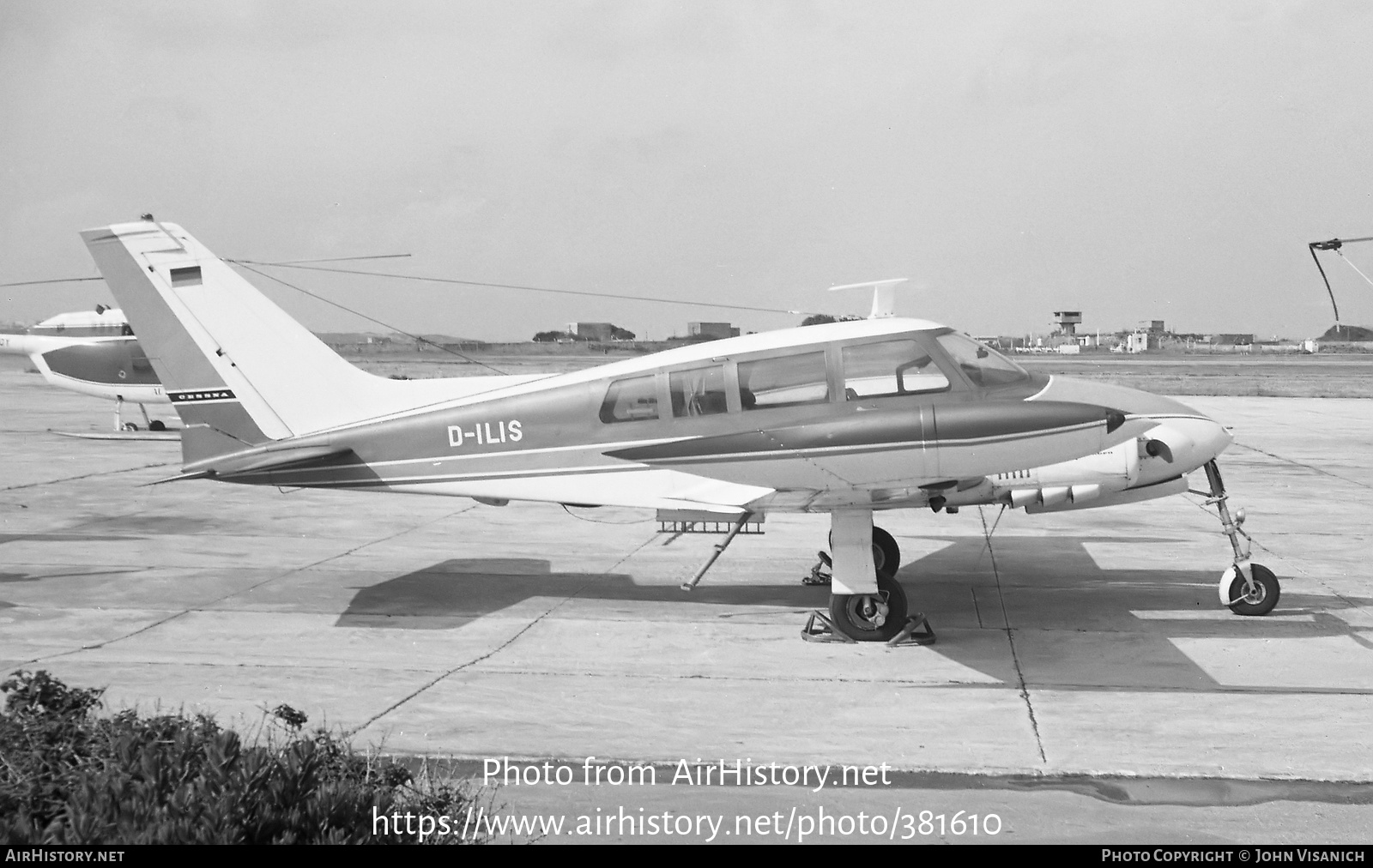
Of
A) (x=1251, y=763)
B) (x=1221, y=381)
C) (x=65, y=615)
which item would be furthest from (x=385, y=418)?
(x=1221, y=381)

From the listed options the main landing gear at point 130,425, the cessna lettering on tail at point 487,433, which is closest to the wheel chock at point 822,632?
the cessna lettering on tail at point 487,433

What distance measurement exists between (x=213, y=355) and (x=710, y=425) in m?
5.02

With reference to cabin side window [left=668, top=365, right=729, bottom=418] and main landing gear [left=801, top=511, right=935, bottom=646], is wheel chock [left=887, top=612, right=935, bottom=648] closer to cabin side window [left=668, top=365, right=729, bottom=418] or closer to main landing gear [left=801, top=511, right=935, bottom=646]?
main landing gear [left=801, top=511, right=935, bottom=646]

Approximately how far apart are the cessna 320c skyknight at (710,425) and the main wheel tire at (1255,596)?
18mm

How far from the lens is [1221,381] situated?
57.4 m

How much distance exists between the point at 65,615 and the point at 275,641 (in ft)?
7.65

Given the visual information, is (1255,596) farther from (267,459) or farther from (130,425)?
(130,425)

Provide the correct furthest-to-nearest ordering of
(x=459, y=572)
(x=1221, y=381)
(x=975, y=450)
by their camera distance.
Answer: (x=1221, y=381) < (x=459, y=572) < (x=975, y=450)

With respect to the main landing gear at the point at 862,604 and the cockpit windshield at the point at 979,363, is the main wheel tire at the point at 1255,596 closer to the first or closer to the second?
the cockpit windshield at the point at 979,363

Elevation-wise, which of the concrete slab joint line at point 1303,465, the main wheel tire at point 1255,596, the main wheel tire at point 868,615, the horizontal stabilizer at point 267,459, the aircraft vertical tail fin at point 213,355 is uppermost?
the aircraft vertical tail fin at point 213,355

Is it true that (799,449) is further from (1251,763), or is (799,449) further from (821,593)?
(1251,763)

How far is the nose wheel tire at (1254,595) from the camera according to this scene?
1053 cm

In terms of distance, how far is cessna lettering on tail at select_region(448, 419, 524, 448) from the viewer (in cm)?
1074

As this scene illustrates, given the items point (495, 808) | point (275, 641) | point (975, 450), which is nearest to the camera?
point (495, 808)
